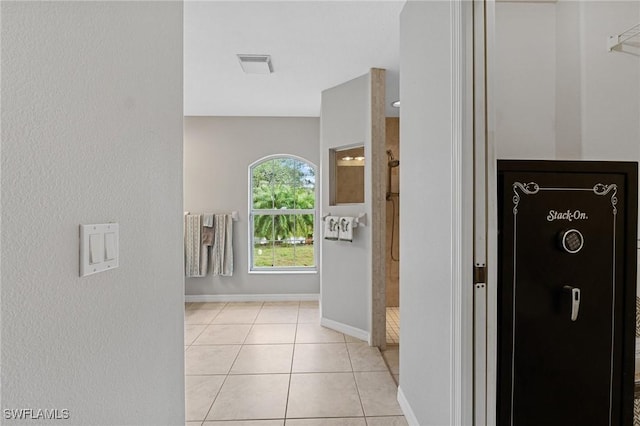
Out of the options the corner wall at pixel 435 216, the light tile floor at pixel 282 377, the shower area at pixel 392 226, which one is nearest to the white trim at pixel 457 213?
the corner wall at pixel 435 216

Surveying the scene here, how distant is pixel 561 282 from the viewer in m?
1.32

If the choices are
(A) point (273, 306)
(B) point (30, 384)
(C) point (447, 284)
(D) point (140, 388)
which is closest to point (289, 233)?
(A) point (273, 306)

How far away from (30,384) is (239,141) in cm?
434

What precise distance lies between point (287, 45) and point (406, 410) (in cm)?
277

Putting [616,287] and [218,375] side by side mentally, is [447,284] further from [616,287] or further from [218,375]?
[218,375]

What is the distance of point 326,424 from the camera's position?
6.48ft

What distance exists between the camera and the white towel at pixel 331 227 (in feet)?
11.2

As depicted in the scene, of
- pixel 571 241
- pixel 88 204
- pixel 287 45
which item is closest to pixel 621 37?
pixel 571 241

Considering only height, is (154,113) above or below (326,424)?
above

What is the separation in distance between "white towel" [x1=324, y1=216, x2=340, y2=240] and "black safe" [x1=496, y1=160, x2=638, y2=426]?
2150 mm

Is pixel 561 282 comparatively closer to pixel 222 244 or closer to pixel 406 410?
pixel 406 410

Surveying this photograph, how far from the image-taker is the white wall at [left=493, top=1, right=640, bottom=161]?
1.76 metres

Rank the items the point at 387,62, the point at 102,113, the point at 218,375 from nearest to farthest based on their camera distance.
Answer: the point at 102,113 < the point at 218,375 < the point at 387,62

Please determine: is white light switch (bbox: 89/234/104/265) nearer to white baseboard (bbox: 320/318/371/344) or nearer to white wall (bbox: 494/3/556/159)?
white wall (bbox: 494/3/556/159)
